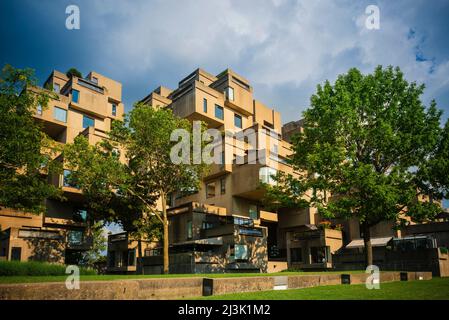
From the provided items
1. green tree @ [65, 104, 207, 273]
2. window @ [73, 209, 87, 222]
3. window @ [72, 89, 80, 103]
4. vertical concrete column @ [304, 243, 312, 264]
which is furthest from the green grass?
window @ [72, 89, 80, 103]

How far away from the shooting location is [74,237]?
42188mm

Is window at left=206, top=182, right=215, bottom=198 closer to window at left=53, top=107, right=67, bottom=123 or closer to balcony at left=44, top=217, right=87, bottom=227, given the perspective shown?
balcony at left=44, top=217, right=87, bottom=227

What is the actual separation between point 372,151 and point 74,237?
1312 inches

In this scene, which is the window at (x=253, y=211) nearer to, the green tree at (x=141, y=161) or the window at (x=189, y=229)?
the window at (x=189, y=229)

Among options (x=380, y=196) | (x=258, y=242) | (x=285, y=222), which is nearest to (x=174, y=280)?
(x=380, y=196)

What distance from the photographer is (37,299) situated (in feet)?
29.0

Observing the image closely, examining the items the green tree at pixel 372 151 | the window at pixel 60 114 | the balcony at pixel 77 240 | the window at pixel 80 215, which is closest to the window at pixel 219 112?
the window at pixel 60 114

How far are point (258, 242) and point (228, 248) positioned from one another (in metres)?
3.89

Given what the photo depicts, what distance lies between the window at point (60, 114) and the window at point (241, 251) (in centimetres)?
2920

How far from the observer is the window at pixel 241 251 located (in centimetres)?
3227

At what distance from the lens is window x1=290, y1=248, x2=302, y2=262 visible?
40.2m
